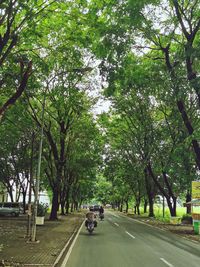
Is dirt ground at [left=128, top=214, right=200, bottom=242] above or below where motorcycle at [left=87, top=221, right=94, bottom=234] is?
below

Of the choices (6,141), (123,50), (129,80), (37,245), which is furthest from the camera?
(6,141)

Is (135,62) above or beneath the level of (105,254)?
above

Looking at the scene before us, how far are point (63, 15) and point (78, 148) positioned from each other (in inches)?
1127

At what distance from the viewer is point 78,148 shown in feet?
142

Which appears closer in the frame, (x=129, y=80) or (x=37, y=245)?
(x=37, y=245)

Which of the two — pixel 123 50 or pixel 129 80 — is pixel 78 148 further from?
pixel 123 50

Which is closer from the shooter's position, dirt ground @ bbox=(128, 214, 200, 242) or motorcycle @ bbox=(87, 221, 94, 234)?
dirt ground @ bbox=(128, 214, 200, 242)

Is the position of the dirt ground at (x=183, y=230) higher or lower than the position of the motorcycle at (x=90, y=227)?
lower

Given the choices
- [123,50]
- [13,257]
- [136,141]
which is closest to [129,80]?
[123,50]

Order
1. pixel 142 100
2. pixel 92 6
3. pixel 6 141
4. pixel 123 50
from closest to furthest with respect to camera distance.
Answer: pixel 92 6 → pixel 123 50 → pixel 142 100 → pixel 6 141

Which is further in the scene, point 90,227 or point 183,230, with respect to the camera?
point 183,230

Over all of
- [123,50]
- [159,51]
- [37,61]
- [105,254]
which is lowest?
[105,254]

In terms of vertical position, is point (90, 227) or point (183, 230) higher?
point (90, 227)

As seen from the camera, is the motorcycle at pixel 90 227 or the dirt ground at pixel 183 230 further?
the motorcycle at pixel 90 227
